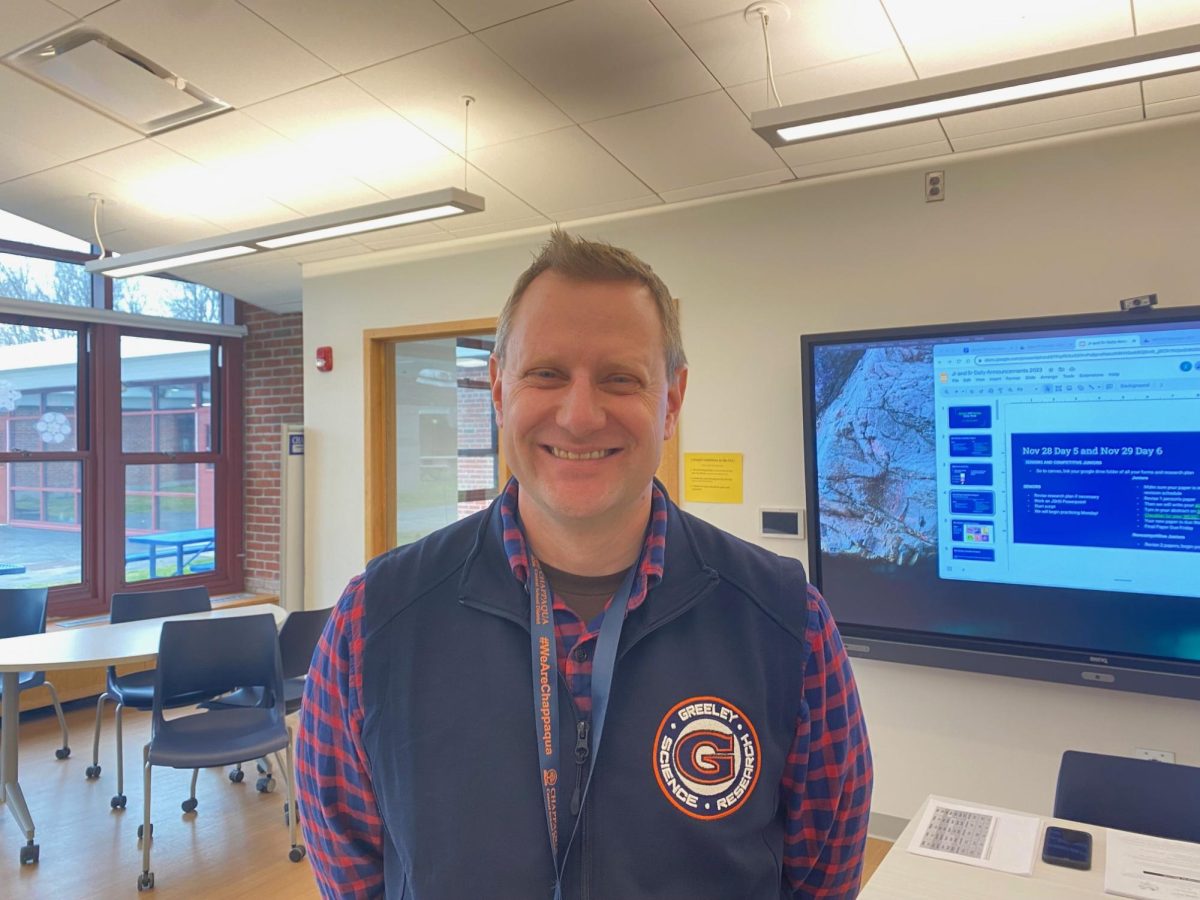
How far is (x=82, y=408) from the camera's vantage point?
5660 mm

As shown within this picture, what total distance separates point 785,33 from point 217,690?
Answer: 3334 millimetres

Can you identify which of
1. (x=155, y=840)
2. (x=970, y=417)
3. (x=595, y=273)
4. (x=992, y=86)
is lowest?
(x=155, y=840)

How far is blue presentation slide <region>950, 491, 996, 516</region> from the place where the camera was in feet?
10.1

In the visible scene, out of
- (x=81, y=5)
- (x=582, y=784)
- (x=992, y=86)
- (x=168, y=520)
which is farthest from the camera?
(x=168, y=520)

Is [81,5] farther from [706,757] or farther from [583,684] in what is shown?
[706,757]

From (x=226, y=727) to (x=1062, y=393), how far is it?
3518mm

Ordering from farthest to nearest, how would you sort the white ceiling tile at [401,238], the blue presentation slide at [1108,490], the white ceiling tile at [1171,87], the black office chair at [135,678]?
the white ceiling tile at [401,238] → the black office chair at [135,678] → the blue presentation slide at [1108,490] → the white ceiling tile at [1171,87]

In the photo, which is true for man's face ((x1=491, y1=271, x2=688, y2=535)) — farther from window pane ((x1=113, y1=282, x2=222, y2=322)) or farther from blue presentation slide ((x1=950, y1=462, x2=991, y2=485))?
window pane ((x1=113, y1=282, x2=222, y2=322))

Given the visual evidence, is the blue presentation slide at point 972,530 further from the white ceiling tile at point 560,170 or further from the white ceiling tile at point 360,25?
the white ceiling tile at point 360,25

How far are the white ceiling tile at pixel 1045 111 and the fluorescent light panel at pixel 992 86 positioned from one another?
1.39 ft

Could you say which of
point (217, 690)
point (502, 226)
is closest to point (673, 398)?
point (217, 690)

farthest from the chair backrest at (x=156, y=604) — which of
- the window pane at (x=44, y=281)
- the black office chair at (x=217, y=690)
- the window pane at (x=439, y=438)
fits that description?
the window pane at (x=44, y=281)

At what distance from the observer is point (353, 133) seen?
133 inches

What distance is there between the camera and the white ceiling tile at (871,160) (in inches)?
126
